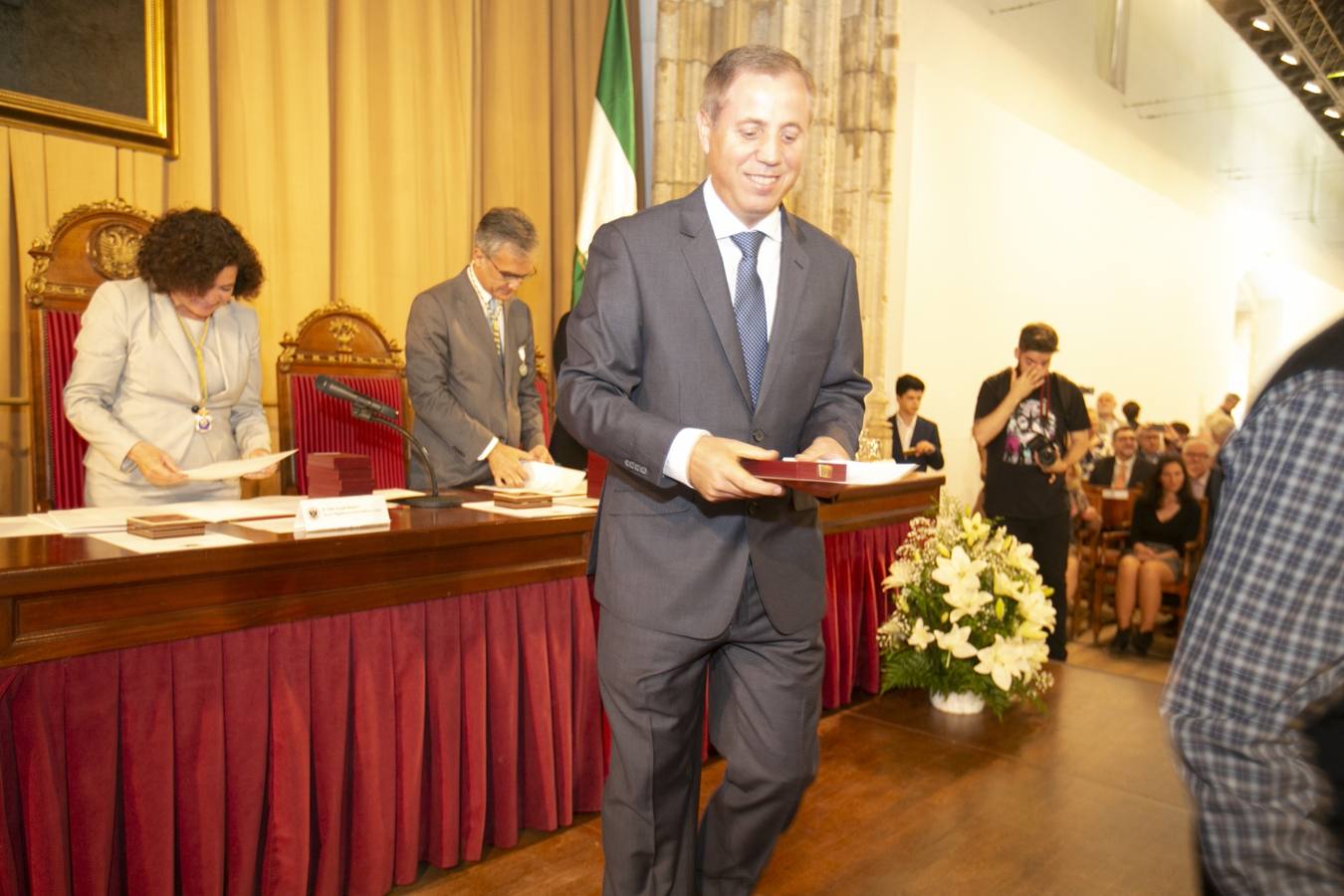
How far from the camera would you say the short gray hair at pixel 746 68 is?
1.54 metres

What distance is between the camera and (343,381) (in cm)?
347

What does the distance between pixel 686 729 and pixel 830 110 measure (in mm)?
4642

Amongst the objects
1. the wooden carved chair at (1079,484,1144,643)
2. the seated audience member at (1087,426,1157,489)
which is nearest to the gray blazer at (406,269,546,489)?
the wooden carved chair at (1079,484,1144,643)

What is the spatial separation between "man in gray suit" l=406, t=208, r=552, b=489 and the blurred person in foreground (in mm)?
2451

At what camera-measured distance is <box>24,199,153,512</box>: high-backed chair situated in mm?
2867

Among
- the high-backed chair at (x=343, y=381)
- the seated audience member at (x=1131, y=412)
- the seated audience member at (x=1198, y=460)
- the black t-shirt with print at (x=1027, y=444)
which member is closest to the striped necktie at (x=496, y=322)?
the high-backed chair at (x=343, y=381)

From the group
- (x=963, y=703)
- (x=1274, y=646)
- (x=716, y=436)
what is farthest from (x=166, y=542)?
(x=963, y=703)

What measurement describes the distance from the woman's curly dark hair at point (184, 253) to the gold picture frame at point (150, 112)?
1438 mm

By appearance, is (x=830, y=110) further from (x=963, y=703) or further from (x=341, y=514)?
(x=341, y=514)

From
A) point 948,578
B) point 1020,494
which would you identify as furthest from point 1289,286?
point 948,578

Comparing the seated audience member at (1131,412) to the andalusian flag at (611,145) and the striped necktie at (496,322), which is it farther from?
the striped necktie at (496,322)

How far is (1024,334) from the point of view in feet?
13.9

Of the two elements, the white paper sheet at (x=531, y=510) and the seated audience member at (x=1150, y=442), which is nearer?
the white paper sheet at (x=531, y=510)

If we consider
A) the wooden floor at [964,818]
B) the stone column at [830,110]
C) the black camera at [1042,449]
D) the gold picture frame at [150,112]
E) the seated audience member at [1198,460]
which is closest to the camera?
the wooden floor at [964,818]
